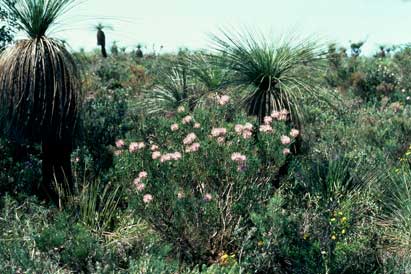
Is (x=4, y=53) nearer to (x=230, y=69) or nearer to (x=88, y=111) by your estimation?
(x=88, y=111)

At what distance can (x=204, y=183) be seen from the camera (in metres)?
7.36

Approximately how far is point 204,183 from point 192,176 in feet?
0.48

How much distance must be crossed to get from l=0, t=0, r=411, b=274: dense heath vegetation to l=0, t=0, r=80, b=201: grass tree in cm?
2

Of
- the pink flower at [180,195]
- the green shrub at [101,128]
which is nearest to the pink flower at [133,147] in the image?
the pink flower at [180,195]

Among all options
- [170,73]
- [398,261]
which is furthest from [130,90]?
[398,261]

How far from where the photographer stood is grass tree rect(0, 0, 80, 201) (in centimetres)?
897

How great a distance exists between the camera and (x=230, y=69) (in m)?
9.47

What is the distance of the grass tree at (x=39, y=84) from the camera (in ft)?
29.4

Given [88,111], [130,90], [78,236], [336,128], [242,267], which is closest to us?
[78,236]

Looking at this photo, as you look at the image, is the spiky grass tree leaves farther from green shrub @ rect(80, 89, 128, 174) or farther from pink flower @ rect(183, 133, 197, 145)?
pink flower @ rect(183, 133, 197, 145)

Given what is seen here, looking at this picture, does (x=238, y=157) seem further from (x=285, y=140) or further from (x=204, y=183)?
(x=285, y=140)

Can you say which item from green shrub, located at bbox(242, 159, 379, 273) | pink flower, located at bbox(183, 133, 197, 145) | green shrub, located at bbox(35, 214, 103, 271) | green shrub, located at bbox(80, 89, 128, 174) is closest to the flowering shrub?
pink flower, located at bbox(183, 133, 197, 145)

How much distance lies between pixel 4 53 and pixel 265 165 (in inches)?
152

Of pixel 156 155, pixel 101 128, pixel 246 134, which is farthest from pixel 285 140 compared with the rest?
pixel 101 128
